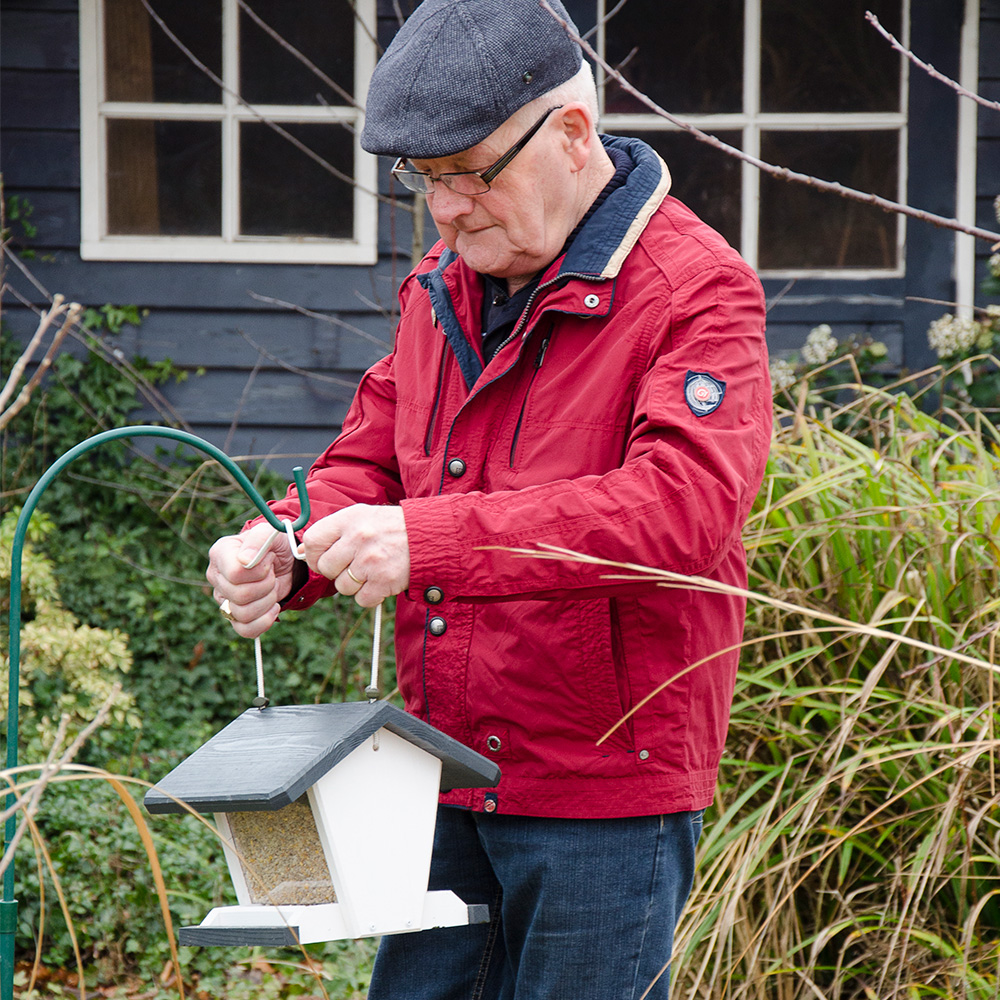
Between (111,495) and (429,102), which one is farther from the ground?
(429,102)

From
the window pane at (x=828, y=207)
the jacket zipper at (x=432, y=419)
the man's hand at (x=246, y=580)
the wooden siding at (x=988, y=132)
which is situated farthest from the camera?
the window pane at (x=828, y=207)

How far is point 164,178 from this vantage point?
467cm

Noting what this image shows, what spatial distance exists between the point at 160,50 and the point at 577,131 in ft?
12.2

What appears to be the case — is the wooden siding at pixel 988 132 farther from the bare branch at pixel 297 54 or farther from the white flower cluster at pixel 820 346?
the bare branch at pixel 297 54

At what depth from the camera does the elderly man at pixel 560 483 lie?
1249 millimetres

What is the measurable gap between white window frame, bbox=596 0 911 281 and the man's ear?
3.25 m

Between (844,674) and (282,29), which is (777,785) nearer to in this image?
(844,674)

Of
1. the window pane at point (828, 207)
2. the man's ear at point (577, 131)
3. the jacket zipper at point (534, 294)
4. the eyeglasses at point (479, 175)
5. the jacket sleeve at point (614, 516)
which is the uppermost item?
the window pane at point (828, 207)

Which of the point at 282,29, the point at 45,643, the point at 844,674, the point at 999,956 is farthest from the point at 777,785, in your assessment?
the point at 282,29

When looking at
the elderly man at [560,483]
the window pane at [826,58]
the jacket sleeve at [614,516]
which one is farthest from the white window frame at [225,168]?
the jacket sleeve at [614,516]

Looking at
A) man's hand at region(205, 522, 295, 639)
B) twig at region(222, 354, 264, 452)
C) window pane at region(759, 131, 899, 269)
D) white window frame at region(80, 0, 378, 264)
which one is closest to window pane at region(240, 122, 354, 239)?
white window frame at region(80, 0, 378, 264)

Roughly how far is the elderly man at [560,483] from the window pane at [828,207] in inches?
131

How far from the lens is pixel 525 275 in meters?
1.52

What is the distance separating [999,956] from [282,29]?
411cm
